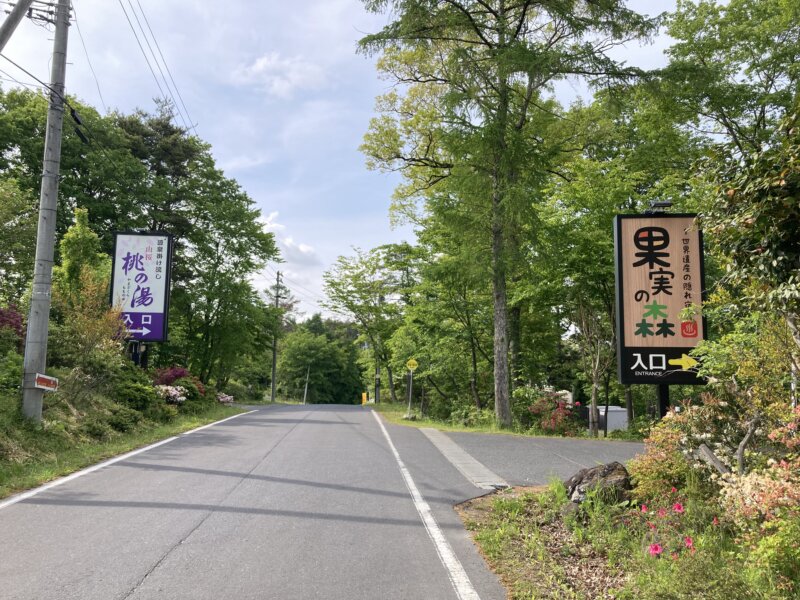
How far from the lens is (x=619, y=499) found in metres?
6.32

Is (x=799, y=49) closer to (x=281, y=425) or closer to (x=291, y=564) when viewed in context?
(x=281, y=425)

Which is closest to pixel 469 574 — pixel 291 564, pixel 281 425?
pixel 291 564

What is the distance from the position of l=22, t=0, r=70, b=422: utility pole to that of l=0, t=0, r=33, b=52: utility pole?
3.57 meters

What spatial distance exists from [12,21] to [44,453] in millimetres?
6588

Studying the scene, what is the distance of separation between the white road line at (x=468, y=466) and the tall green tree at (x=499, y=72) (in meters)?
4.98

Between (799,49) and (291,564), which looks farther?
(799,49)

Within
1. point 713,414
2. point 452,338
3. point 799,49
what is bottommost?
point 713,414

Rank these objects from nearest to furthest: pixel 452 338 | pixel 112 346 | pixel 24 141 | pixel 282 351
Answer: pixel 112 346
pixel 452 338
pixel 24 141
pixel 282 351

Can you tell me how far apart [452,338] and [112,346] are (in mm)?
12817

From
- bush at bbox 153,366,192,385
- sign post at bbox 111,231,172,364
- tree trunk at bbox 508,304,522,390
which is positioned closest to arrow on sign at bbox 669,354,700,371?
tree trunk at bbox 508,304,522,390

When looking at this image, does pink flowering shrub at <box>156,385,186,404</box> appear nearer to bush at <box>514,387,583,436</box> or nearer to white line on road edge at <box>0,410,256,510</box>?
white line on road edge at <box>0,410,256,510</box>

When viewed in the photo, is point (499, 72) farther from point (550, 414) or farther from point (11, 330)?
point (11, 330)

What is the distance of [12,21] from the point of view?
7.38 meters

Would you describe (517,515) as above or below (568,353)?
below
